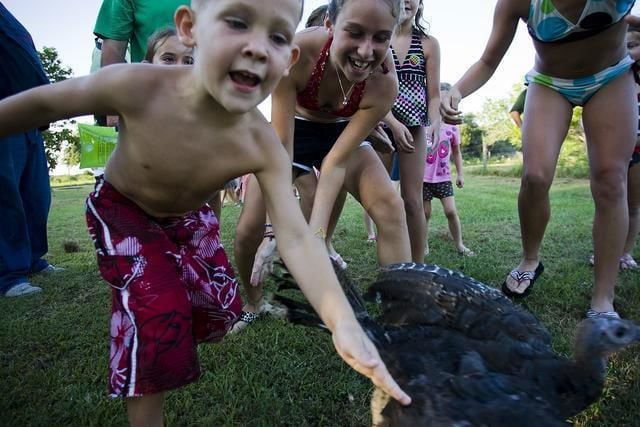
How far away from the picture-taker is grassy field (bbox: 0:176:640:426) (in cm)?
214

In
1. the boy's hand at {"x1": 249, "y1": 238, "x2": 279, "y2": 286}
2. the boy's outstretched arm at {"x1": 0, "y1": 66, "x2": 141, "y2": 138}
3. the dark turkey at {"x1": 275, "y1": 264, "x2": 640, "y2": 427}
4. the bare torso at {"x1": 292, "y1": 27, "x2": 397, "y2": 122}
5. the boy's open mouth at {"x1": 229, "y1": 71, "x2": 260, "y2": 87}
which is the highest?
the bare torso at {"x1": 292, "y1": 27, "x2": 397, "y2": 122}

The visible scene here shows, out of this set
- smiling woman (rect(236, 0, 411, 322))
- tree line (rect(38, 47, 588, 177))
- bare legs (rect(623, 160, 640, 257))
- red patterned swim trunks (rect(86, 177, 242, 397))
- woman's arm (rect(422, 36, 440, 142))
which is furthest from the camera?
tree line (rect(38, 47, 588, 177))

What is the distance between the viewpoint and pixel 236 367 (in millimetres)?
2582

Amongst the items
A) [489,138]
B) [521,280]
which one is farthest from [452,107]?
[489,138]

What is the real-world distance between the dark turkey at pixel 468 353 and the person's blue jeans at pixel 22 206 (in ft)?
10.9

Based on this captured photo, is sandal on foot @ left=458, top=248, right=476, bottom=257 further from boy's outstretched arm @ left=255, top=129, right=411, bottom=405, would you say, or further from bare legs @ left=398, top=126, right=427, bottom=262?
boy's outstretched arm @ left=255, top=129, right=411, bottom=405

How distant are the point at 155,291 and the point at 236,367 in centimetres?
101

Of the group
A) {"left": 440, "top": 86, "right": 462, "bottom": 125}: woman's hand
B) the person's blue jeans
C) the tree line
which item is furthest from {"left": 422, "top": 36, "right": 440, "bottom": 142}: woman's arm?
the tree line

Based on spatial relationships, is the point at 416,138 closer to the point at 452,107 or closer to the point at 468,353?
the point at 452,107

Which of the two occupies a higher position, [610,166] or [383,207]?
[610,166]

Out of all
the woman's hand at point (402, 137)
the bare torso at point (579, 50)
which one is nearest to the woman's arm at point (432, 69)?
the woman's hand at point (402, 137)

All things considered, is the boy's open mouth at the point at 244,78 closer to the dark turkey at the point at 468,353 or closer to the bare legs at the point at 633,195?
the dark turkey at the point at 468,353

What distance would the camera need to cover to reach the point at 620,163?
3006 millimetres

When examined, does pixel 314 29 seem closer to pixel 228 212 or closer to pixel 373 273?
pixel 373 273
